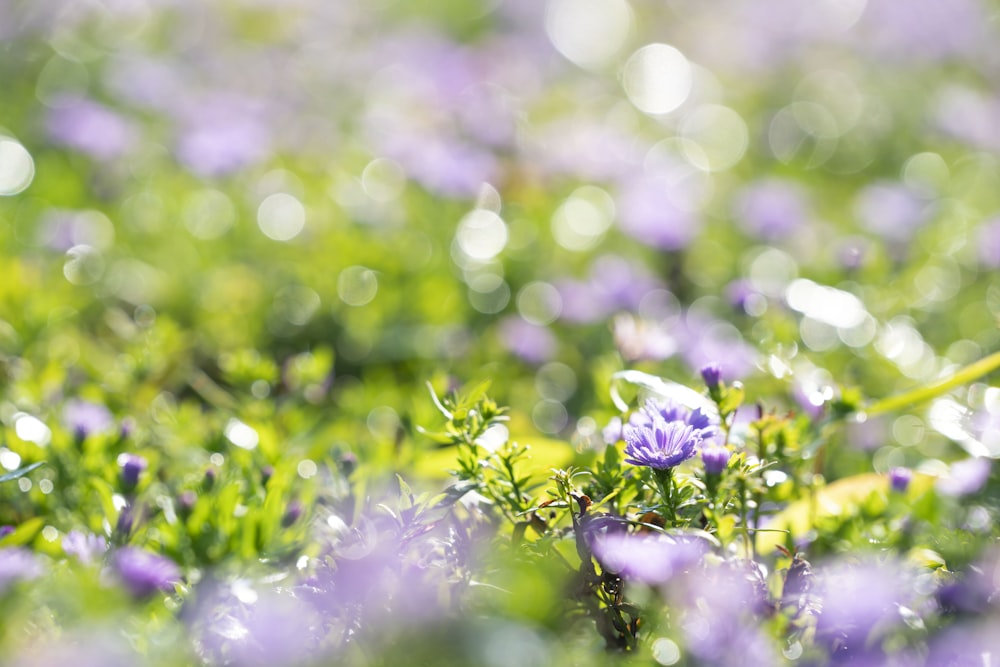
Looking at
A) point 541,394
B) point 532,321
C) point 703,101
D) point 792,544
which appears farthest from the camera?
point 703,101

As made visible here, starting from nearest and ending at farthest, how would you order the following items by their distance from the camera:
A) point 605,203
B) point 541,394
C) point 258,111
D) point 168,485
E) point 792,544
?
point 792,544
point 168,485
point 541,394
point 605,203
point 258,111

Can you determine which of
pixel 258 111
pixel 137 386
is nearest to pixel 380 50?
pixel 258 111

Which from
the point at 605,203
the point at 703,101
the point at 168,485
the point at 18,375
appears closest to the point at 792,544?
the point at 168,485

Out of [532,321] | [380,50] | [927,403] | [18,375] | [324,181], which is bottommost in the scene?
[380,50]

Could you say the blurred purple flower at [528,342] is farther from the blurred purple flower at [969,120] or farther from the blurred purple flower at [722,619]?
the blurred purple flower at [969,120]

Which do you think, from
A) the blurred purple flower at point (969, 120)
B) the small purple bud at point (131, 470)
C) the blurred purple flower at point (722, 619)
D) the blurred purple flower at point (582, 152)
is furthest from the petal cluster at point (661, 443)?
the blurred purple flower at point (969, 120)

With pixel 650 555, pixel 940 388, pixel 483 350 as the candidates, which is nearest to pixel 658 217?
pixel 483 350

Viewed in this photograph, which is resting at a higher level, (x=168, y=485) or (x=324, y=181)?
(x=168, y=485)

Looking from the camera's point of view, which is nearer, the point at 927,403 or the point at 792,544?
the point at 792,544

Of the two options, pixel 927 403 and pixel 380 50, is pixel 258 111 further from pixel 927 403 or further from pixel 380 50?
pixel 927 403
